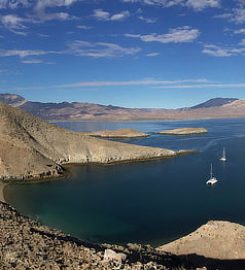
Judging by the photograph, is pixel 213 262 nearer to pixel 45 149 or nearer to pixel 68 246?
pixel 68 246

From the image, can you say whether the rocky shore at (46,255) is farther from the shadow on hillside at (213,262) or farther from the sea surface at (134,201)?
the sea surface at (134,201)

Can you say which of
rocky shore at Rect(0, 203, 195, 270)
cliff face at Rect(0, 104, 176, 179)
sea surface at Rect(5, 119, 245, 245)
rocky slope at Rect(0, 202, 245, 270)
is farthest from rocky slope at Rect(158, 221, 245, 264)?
cliff face at Rect(0, 104, 176, 179)

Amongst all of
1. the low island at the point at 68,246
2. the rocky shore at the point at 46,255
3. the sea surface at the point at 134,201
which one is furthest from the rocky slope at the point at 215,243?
the rocky shore at the point at 46,255

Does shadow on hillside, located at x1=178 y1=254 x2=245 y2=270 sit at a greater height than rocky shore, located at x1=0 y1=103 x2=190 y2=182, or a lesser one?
lesser

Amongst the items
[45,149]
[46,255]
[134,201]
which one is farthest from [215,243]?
[45,149]

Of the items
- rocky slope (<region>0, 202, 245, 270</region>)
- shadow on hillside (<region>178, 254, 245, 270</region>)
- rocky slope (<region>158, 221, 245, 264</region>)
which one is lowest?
shadow on hillside (<region>178, 254, 245, 270</region>)

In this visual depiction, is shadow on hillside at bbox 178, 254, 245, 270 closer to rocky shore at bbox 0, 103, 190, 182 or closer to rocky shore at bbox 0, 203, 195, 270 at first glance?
rocky shore at bbox 0, 203, 195, 270

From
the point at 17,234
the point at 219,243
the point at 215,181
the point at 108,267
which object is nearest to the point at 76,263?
the point at 108,267
